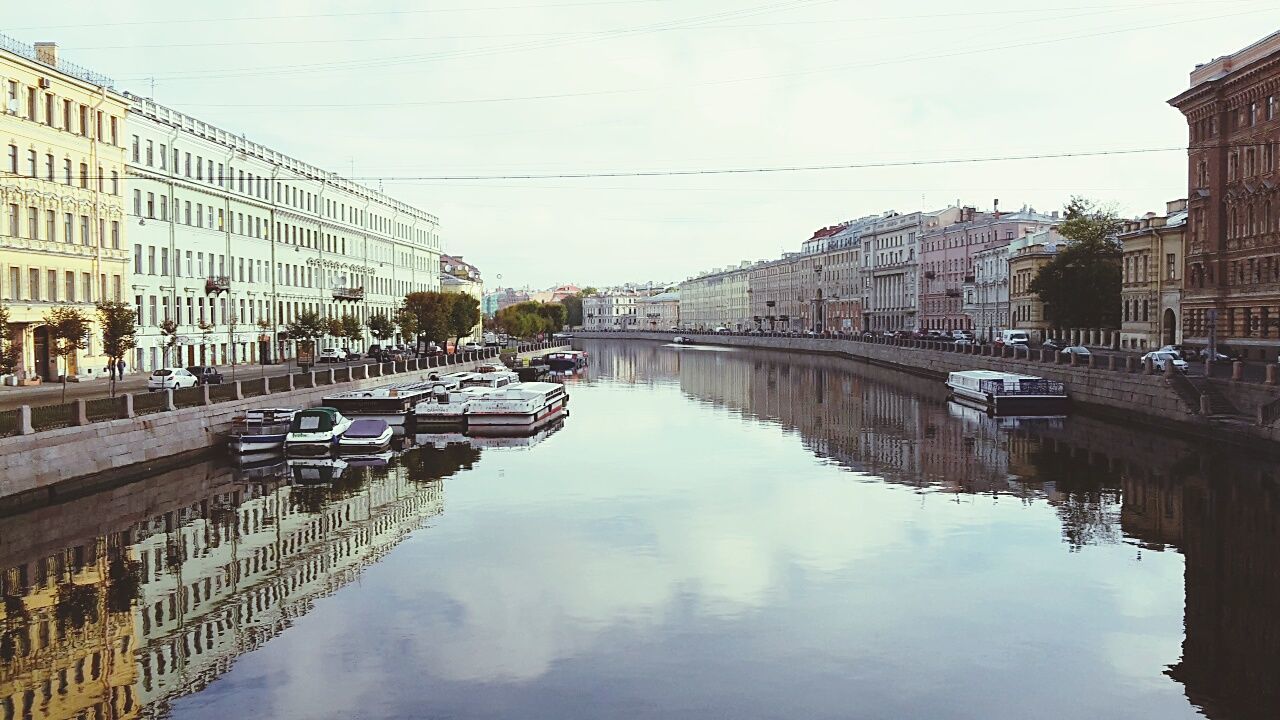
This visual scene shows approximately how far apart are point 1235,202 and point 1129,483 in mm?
32113

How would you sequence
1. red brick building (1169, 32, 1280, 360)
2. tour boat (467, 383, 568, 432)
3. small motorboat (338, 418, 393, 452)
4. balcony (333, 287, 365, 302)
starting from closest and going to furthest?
small motorboat (338, 418, 393, 452), tour boat (467, 383, 568, 432), red brick building (1169, 32, 1280, 360), balcony (333, 287, 365, 302)

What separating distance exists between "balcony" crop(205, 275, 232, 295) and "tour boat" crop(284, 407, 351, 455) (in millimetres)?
28465

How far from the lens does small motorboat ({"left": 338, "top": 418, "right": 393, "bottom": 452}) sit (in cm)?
3756

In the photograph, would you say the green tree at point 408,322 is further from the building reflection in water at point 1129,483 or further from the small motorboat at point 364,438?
the small motorboat at point 364,438

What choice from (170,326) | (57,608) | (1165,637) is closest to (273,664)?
(57,608)

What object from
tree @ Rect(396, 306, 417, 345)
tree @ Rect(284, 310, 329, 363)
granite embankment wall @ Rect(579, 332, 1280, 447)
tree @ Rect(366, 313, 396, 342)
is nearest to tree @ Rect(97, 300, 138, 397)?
tree @ Rect(284, 310, 329, 363)

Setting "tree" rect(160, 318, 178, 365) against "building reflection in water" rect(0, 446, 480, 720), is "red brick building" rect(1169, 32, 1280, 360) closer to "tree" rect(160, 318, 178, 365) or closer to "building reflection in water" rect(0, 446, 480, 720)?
"building reflection in water" rect(0, 446, 480, 720)

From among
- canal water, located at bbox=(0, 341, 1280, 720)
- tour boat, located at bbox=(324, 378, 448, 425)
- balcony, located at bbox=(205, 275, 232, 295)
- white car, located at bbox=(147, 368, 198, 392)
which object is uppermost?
balcony, located at bbox=(205, 275, 232, 295)

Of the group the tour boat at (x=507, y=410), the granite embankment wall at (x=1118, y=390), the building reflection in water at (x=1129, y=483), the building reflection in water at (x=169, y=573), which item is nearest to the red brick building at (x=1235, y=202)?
the granite embankment wall at (x=1118, y=390)

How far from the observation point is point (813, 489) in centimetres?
3066

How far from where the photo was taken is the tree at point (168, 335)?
2111 inches

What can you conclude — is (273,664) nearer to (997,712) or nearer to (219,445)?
(997,712)

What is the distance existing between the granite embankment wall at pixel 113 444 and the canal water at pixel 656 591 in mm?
925

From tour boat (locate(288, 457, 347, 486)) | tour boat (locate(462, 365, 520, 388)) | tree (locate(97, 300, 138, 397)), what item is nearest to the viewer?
tour boat (locate(288, 457, 347, 486))
